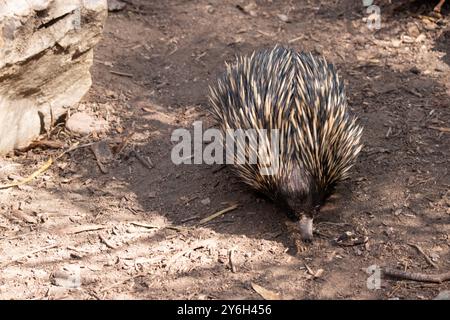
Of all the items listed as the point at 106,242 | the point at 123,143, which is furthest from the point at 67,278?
the point at 123,143

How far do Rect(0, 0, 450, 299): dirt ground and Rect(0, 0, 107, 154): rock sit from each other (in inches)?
7.3

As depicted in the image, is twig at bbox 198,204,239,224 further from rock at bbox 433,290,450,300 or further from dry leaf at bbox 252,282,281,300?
rock at bbox 433,290,450,300

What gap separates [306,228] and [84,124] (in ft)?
7.21

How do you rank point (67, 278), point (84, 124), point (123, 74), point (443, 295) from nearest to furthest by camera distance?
point (443, 295)
point (67, 278)
point (84, 124)
point (123, 74)

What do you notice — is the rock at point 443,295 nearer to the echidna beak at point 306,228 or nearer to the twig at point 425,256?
the twig at point 425,256

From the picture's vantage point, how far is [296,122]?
4227 millimetres

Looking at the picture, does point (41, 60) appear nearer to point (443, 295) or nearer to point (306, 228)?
point (306, 228)

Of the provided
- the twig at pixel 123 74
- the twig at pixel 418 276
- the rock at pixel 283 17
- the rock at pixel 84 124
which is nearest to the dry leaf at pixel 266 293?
the twig at pixel 418 276

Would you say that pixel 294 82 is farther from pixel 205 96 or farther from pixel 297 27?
pixel 297 27

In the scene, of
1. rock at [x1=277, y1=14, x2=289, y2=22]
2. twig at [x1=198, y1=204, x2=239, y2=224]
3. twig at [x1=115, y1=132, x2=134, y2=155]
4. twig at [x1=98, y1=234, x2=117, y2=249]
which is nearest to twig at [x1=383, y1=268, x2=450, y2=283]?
twig at [x1=198, y1=204, x2=239, y2=224]

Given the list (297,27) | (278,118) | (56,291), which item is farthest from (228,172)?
(297,27)

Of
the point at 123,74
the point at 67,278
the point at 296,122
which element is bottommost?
the point at 67,278

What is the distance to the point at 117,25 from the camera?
21.9ft

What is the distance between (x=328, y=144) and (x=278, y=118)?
0.37 metres
